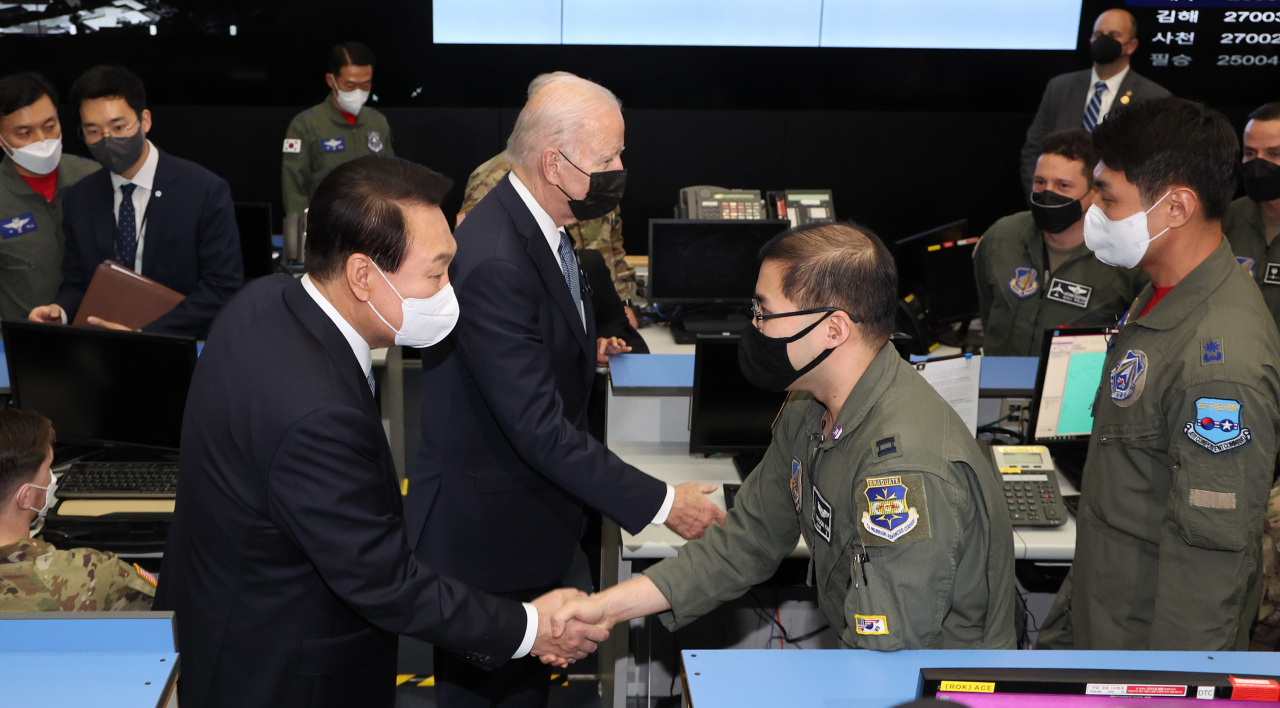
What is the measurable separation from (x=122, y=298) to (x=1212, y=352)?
3.11 meters

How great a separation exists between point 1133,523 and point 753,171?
5275mm

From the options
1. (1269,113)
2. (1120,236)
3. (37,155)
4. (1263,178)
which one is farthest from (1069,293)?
(37,155)

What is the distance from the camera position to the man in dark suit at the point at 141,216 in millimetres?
3395

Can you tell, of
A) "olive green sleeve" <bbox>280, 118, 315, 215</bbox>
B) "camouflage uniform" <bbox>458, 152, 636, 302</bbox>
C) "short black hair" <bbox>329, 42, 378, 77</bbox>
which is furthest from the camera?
"olive green sleeve" <bbox>280, 118, 315, 215</bbox>

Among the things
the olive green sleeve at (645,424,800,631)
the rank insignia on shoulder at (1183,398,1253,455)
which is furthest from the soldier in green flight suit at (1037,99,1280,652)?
the olive green sleeve at (645,424,800,631)

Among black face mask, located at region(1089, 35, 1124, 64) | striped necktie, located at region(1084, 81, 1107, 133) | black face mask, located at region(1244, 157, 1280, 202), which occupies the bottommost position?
black face mask, located at region(1244, 157, 1280, 202)

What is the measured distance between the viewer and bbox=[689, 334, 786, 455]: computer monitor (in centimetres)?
290

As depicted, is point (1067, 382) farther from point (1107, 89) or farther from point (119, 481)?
point (1107, 89)

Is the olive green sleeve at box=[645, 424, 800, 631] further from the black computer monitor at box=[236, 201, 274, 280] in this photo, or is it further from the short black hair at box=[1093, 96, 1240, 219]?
the black computer monitor at box=[236, 201, 274, 280]

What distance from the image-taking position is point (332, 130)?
19.5ft

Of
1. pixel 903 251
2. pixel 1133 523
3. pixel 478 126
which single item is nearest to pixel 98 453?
pixel 1133 523

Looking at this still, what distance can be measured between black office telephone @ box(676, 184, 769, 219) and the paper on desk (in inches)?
73.3

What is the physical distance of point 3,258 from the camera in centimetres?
373

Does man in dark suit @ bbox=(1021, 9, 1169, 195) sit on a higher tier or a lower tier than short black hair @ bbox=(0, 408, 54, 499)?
higher
